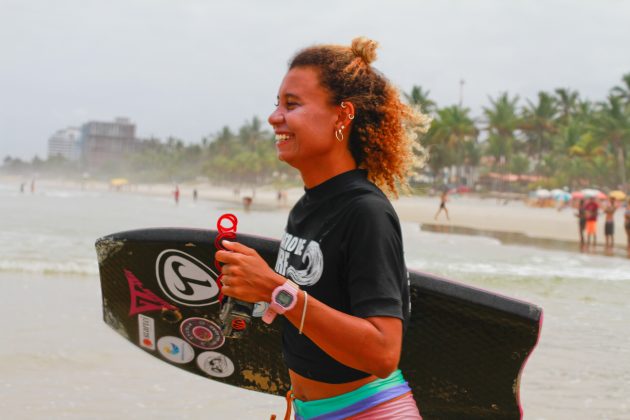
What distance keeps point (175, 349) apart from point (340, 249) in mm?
1445

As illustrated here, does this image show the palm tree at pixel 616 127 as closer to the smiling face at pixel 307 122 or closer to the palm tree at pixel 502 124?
the palm tree at pixel 502 124

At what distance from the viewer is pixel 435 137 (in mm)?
71062

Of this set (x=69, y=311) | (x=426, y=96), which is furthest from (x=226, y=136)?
(x=69, y=311)

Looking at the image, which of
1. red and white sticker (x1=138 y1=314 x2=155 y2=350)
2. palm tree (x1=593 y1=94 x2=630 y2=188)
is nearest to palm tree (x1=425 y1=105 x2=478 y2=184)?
palm tree (x1=593 y1=94 x2=630 y2=188)

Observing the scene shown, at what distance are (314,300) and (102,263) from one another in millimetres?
1588

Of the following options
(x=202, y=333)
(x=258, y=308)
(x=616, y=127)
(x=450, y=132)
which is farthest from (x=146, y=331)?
(x=450, y=132)

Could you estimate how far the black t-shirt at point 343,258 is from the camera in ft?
4.74

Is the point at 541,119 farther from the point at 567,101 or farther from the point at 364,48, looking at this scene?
the point at 364,48

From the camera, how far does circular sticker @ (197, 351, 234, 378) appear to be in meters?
2.67

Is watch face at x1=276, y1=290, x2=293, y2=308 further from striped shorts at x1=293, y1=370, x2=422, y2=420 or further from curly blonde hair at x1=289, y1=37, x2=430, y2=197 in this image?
curly blonde hair at x1=289, y1=37, x2=430, y2=197

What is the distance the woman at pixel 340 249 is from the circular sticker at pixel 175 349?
3.24 ft

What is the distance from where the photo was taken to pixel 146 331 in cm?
275

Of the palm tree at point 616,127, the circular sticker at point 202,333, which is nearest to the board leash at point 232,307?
the circular sticker at point 202,333

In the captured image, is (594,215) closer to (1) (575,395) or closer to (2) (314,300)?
(1) (575,395)
